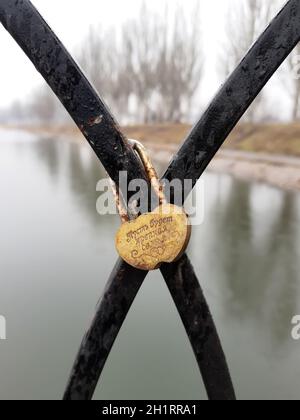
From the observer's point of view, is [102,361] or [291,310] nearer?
[102,361]

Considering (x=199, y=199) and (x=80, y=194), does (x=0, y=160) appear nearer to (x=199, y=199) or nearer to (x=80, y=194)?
(x=80, y=194)

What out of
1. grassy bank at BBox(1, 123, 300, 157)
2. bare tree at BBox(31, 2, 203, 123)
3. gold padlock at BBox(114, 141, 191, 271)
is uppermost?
bare tree at BBox(31, 2, 203, 123)

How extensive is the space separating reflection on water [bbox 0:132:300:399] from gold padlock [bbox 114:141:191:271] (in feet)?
4.85

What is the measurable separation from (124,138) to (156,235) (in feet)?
0.40

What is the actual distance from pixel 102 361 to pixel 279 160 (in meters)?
8.49

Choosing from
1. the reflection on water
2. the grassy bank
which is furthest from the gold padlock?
the grassy bank

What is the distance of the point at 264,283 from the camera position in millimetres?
2834

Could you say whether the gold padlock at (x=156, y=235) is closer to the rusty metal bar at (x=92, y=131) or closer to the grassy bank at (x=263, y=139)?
the rusty metal bar at (x=92, y=131)

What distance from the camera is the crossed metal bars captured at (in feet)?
1.37

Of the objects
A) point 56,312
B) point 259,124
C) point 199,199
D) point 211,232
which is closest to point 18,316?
point 56,312

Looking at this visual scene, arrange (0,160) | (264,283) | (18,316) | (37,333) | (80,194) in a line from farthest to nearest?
(0,160) < (80,194) < (264,283) < (18,316) < (37,333)

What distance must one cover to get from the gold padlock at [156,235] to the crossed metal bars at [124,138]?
0.05 feet

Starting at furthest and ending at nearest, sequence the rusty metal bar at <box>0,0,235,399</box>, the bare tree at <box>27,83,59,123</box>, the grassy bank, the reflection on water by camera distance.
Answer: the bare tree at <box>27,83,59,123</box>
the grassy bank
the reflection on water
the rusty metal bar at <box>0,0,235,399</box>

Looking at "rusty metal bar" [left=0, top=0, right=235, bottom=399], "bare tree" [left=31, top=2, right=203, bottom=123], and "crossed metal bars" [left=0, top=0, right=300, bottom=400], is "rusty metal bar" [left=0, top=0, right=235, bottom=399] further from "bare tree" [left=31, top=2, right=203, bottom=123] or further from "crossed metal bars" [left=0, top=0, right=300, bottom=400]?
"bare tree" [left=31, top=2, right=203, bottom=123]
